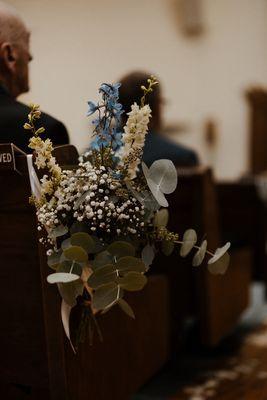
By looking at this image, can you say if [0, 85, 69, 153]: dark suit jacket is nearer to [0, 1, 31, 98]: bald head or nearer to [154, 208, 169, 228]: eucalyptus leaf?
[0, 1, 31, 98]: bald head

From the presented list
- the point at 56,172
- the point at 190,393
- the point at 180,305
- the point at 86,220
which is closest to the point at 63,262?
the point at 86,220

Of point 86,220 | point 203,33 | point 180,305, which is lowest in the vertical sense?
point 180,305

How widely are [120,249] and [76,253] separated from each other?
0.14 metres

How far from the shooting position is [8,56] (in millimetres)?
2205

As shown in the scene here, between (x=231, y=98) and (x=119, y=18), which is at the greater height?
(x=119, y=18)

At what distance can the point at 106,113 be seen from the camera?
177 cm

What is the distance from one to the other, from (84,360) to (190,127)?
649 centimetres

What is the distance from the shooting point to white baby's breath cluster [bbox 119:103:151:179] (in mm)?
1727

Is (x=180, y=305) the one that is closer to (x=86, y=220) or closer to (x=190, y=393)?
(x=190, y=393)

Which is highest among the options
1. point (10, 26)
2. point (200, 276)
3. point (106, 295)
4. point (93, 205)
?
point (10, 26)

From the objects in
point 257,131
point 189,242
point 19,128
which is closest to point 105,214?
point 189,242

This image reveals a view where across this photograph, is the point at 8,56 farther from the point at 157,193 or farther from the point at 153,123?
the point at 153,123

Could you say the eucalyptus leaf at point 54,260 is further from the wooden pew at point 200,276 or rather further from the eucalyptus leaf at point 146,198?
the wooden pew at point 200,276

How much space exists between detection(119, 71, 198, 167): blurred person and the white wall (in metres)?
4.12
